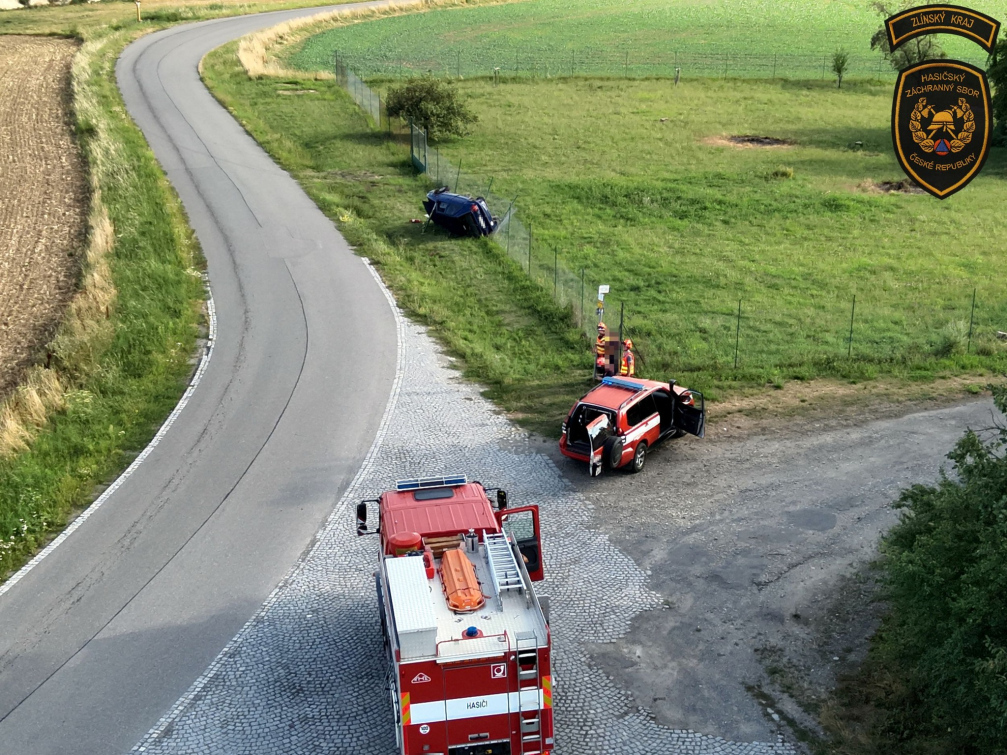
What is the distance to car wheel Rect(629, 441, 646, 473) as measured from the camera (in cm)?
2212

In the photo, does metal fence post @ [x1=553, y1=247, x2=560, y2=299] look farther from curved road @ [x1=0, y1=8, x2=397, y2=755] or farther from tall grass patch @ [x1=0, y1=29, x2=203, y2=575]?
tall grass patch @ [x1=0, y1=29, x2=203, y2=575]

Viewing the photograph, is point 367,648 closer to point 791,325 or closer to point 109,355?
point 109,355

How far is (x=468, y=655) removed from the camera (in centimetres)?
1249

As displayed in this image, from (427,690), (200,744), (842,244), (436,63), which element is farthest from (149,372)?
(436,63)

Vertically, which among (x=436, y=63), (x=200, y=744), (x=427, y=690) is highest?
(x=436, y=63)

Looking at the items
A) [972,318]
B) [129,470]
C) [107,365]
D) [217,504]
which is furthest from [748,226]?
[129,470]

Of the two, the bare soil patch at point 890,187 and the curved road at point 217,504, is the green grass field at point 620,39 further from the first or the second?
the curved road at point 217,504

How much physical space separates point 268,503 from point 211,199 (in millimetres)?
23320

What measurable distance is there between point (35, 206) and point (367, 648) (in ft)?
102

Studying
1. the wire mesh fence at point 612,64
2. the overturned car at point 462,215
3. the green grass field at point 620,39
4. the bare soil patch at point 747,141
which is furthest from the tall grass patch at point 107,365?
the green grass field at point 620,39

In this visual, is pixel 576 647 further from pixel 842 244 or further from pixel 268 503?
pixel 842 244

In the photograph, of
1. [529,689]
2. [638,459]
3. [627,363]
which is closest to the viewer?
[529,689]

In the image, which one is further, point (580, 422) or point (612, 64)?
point (612, 64)

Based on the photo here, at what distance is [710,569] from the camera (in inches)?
738
